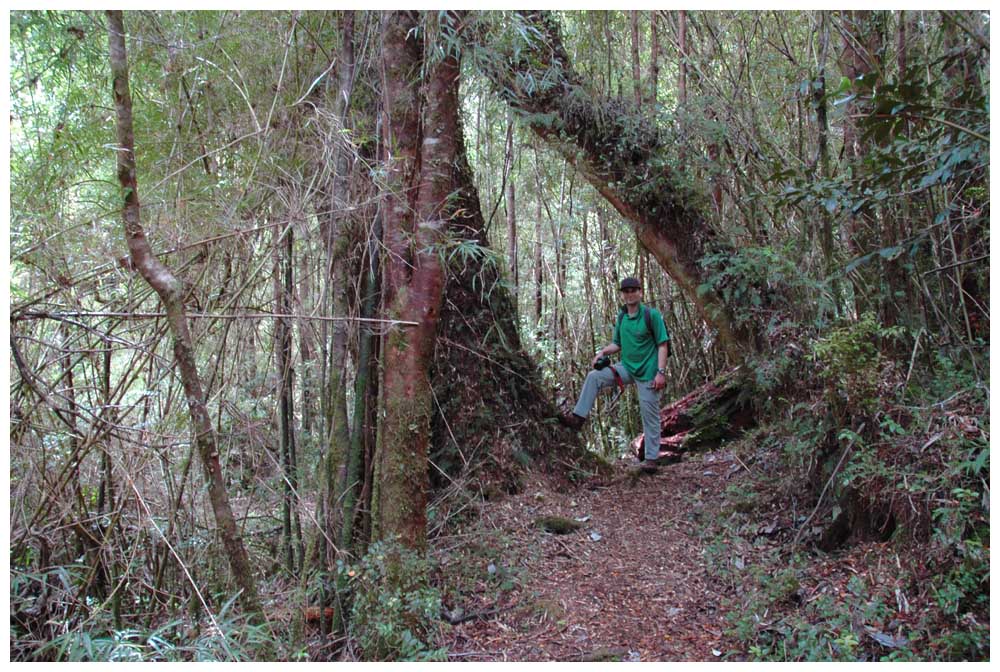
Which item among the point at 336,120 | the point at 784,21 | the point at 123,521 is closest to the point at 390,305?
the point at 336,120

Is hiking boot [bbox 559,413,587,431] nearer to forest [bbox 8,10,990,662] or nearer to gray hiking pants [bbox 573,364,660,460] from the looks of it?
gray hiking pants [bbox 573,364,660,460]

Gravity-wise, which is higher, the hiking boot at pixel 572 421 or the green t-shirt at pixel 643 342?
the green t-shirt at pixel 643 342

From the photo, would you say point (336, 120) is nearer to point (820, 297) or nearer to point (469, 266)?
point (469, 266)

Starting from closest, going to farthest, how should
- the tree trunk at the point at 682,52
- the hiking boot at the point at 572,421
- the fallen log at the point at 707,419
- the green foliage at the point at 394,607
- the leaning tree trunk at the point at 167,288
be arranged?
1. the leaning tree trunk at the point at 167,288
2. the green foliage at the point at 394,607
3. the hiking boot at the point at 572,421
4. the tree trunk at the point at 682,52
5. the fallen log at the point at 707,419

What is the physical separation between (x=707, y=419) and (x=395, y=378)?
12.8 ft

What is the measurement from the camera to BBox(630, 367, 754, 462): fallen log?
608cm

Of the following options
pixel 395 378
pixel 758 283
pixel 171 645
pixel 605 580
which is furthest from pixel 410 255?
pixel 758 283

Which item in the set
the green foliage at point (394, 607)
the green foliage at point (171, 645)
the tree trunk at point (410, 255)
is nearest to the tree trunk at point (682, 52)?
the tree trunk at point (410, 255)

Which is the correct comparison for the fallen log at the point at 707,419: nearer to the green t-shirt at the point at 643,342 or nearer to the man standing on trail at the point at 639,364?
the man standing on trail at the point at 639,364

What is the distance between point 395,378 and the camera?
128 inches

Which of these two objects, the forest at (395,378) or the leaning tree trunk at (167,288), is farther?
the forest at (395,378)

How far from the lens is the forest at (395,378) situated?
9.58 ft

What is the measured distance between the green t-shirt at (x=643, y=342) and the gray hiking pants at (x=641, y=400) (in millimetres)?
94

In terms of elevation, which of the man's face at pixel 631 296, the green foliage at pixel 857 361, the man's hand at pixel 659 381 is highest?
the man's face at pixel 631 296
